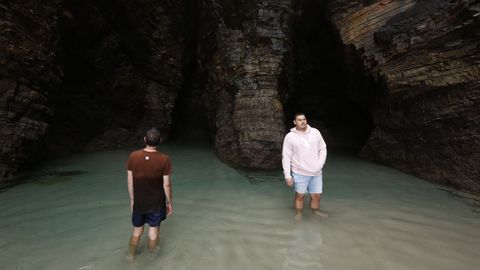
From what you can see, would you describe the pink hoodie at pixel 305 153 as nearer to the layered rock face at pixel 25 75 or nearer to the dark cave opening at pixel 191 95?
the layered rock face at pixel 25 75

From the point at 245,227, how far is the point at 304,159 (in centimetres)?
146

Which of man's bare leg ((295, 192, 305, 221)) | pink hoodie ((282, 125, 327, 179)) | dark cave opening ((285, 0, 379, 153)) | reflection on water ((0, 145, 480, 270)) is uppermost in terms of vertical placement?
dark cave opening ((285, 0, 379, 153))

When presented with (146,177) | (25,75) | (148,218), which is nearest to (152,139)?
(146,177)

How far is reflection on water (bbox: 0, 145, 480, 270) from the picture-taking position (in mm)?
3213

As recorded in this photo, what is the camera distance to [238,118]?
29.3 feet

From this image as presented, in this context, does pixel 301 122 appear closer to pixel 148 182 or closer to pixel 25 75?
pixel 148 182

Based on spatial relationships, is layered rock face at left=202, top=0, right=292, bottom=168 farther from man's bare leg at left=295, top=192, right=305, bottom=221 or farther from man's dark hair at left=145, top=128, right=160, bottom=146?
man's dark hair at left=145, top=128, right=160, bottom=146

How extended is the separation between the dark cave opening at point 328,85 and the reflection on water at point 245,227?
4.73 metres

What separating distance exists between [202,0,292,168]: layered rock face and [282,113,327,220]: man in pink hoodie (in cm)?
367

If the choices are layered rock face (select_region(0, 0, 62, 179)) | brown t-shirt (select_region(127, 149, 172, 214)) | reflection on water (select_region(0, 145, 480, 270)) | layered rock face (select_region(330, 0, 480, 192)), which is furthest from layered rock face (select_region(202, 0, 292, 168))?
layered rock face (select_region(0, 0, 62, 179))

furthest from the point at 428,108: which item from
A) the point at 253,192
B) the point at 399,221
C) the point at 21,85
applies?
the point at 21,85

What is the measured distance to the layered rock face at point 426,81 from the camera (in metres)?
6.12

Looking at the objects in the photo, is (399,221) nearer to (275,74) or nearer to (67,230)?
(67,230)

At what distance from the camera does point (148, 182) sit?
10.5 ft
